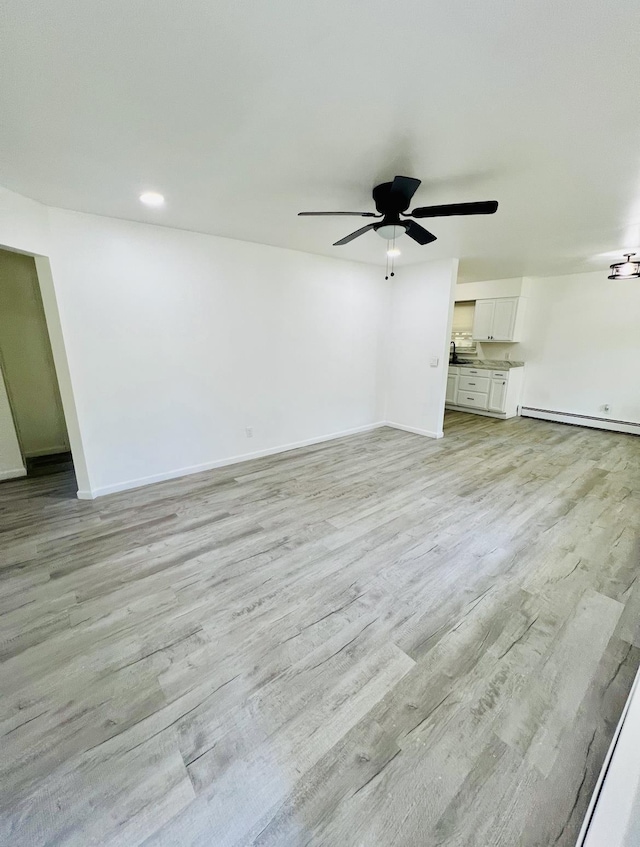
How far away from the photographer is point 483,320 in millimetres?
6348

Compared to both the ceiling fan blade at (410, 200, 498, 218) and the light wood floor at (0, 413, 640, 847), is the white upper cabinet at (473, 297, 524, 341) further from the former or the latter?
the ceiling fan blade at (410, 200, 498, 218)

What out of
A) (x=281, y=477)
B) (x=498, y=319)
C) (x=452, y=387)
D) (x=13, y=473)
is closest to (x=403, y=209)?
(x=281, y=477)

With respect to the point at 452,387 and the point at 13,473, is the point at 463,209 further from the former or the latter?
the point at 452,387

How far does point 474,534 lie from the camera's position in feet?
8.41

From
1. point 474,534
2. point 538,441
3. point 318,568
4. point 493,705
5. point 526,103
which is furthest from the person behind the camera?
point 538,441

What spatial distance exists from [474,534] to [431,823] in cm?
179

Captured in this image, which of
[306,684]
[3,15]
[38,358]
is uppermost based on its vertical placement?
[3,15]

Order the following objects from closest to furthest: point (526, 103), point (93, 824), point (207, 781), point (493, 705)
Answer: point (93, 824) < point (207, 781) < point (493, 705) < point (526, 103)

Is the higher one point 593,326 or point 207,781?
point 593,326

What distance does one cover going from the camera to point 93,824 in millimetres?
1030

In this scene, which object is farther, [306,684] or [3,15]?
[306,684]

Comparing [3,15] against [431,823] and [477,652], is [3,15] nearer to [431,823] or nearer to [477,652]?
[431,823]

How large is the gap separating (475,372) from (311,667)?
19.8 ft

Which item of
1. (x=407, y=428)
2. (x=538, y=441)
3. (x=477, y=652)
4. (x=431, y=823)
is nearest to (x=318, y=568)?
(x=477, y=652)
